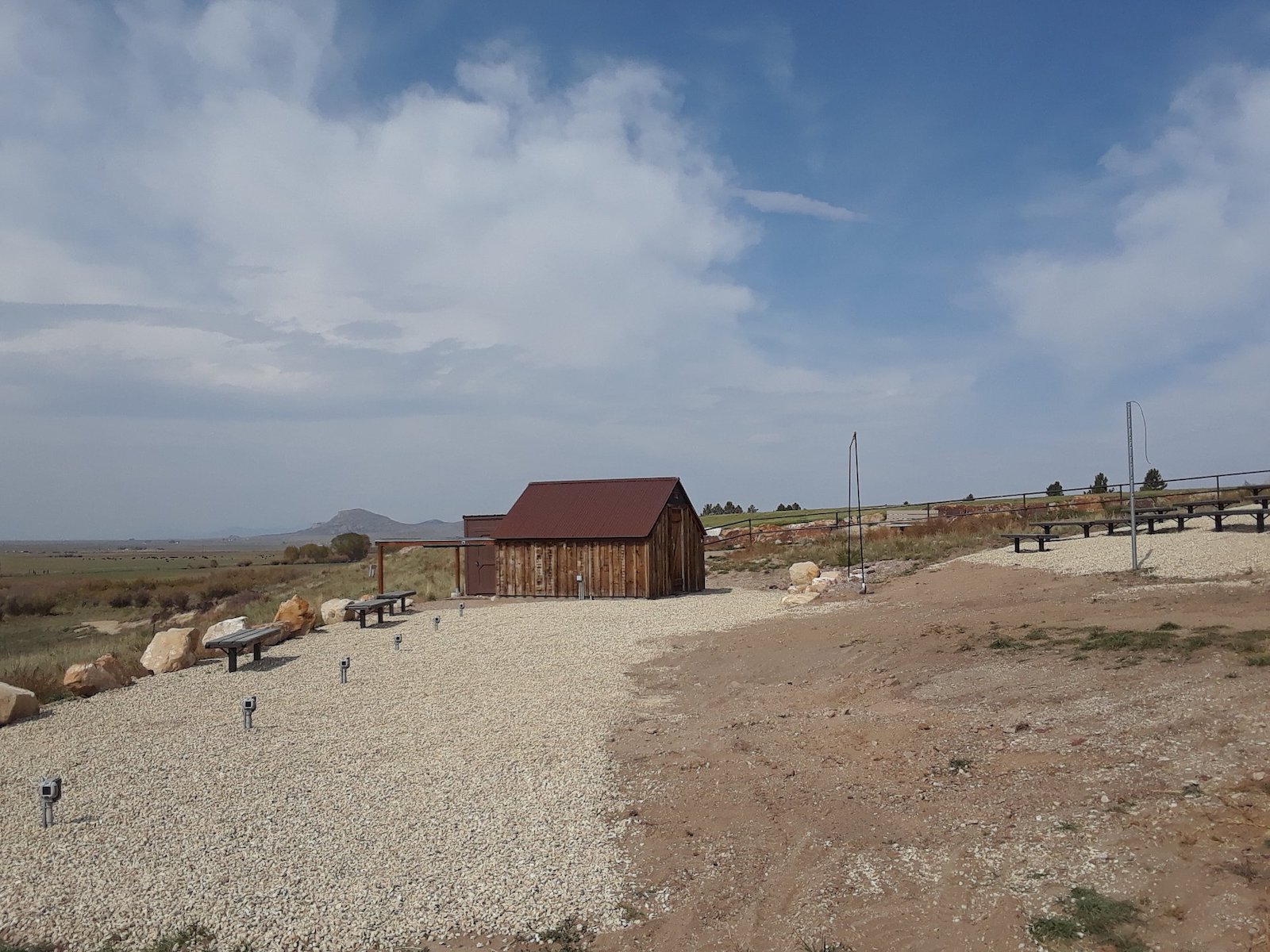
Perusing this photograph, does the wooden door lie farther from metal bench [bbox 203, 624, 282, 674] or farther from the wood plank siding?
metal bench [bbox 203, 624, 282, 674]

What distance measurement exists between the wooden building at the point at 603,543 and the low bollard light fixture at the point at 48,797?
1765 cm

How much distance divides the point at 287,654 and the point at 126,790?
8.18 metres

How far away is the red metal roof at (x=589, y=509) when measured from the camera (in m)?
24.6

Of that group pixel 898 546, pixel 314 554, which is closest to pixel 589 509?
pixel 898 546

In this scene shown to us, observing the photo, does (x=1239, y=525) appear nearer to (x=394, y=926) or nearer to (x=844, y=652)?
(x=844, y=652)

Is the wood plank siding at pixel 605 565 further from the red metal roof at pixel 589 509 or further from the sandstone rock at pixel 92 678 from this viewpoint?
the sandstone rock at pixel 92 678

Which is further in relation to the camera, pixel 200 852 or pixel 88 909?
pixel 200 852

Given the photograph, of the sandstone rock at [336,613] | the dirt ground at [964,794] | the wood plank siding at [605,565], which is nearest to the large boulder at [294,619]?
the sandstone rock at [336,613]

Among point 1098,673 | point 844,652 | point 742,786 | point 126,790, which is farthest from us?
point 844,652

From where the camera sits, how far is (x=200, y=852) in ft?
A: 21.2

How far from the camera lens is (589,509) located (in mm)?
25828

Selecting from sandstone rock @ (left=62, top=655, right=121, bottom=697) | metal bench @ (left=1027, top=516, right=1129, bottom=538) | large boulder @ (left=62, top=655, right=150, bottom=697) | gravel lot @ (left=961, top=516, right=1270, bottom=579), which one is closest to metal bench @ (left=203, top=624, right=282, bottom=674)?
large boulder @ (left=62, top=655, right=150, bottom=697)

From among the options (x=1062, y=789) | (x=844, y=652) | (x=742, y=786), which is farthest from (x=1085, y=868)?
(x=844, y=652)

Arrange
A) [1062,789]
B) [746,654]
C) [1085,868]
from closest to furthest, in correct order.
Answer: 1. [1085,868]
2. [1062,789]
3. [746,654]
